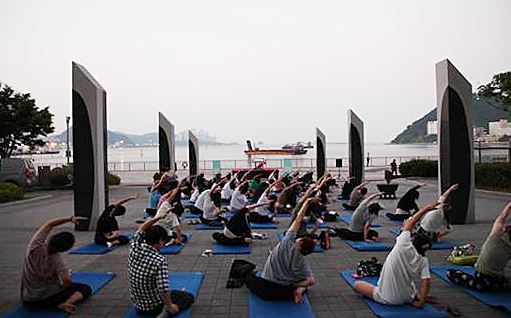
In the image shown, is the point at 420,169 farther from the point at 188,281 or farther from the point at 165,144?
the point at 188,281

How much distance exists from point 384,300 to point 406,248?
0.67m

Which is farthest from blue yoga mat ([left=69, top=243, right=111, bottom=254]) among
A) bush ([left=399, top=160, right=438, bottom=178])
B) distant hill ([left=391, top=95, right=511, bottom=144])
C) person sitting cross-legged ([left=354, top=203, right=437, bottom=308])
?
distant hill ([left=391, top=95, right=511, bottom=144])

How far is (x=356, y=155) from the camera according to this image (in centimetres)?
1786

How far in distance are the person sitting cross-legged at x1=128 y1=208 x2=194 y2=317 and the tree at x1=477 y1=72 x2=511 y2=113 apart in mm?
18253

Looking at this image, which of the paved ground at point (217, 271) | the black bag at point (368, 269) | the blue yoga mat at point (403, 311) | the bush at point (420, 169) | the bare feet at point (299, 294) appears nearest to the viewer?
the blue yoga mat at point (403, 311)

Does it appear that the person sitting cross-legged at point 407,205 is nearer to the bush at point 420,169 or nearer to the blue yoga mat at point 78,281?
the blue yoga mat at point 78,281

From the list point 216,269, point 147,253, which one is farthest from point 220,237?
point 147,253

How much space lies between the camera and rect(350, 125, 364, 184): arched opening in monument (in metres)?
17.8

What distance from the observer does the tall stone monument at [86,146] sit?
9.84 metres

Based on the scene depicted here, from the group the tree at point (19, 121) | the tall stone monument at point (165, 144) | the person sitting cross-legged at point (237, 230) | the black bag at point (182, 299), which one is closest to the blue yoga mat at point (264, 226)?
the person sitting cross-legged at point (237, 230)

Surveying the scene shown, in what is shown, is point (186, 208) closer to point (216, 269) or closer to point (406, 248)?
point (216, 269)

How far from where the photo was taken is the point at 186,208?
42.9 ft

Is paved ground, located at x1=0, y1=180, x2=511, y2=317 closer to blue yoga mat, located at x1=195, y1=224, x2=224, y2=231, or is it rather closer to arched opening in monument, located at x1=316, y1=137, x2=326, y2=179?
blue yoga mat, located at x1=195, y1=224, x2=224, y2=231

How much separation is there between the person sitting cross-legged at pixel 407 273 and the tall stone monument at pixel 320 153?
52.1 feet
